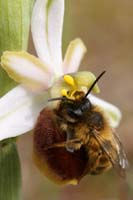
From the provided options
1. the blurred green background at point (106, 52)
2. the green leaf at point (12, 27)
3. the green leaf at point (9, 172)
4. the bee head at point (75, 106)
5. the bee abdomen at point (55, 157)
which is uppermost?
the green leaf at point (12, 27)

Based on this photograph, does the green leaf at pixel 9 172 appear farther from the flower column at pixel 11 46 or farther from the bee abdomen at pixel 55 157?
the bee abdomen at pixel 55 157

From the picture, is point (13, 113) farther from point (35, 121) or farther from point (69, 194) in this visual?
point (69, 194)

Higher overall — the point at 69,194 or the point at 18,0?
the point at 18,0

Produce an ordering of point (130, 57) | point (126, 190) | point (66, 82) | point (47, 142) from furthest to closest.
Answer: point (130, 57) → point (126, 190) → point (66, 82) → point (47, 142)

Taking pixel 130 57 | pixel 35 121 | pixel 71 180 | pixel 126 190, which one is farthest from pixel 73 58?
pixel 130 57

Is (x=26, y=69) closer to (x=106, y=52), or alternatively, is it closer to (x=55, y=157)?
(x=55, y=157)

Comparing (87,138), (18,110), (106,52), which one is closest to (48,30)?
(18,110)

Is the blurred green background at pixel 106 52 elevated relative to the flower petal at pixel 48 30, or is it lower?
lower

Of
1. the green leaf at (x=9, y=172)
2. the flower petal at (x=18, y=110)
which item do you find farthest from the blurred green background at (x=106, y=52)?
the flower petal at (x=18, y=110)

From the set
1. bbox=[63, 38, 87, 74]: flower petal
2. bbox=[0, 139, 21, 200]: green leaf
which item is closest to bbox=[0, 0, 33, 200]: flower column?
bbox=[0, 139, 21, 200]: green leaf
